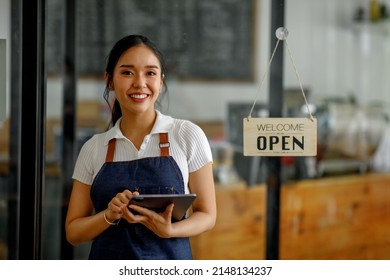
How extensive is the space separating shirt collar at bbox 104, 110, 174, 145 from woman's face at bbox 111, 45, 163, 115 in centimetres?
2

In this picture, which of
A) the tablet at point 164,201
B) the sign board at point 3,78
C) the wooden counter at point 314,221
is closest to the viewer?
the tablet at point 164,201

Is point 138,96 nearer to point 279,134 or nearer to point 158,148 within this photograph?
point 158,148

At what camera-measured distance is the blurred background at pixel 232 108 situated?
3.71 ft

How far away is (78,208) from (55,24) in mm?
1329

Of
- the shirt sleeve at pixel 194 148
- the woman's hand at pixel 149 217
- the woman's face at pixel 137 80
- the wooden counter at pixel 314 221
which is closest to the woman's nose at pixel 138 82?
the woman's face at pixel 137 80

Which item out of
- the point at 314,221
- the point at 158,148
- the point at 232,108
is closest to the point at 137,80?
the point at 158,148

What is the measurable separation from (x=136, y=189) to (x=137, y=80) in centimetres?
19

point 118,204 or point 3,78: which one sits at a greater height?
point 3,78

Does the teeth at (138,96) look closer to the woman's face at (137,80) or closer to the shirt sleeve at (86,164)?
the woman's face at (137,80)

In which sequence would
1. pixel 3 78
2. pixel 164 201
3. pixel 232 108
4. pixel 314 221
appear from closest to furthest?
pixel 164 201, pixel 3 78, pixel 232 108, pixel 314 221

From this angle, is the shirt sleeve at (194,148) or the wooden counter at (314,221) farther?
the wooden counter at (314,221)

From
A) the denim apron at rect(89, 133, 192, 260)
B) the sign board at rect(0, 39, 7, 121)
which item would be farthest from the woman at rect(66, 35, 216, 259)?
the sign board at rect(0, 39, 7, 121)

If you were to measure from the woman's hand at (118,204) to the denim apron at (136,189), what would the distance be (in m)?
0.01

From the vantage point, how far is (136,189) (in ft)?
3.33
